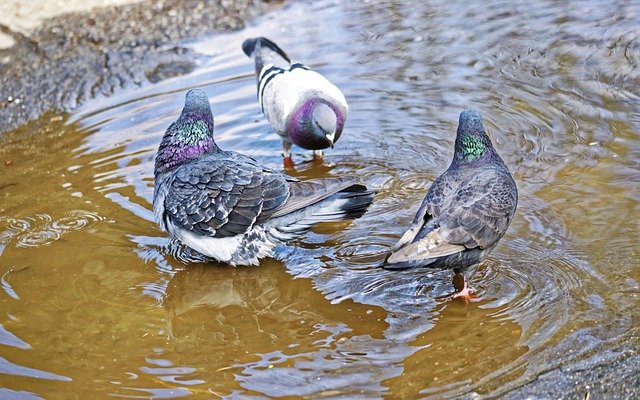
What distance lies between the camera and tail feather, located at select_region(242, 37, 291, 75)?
285 inches

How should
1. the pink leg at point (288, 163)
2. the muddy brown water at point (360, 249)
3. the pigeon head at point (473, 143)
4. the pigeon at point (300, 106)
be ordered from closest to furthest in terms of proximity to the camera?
the muddy brown water at point (360, 249), the pigeon head at point (473, 143), the pigeon at point (300, 106), the pink leg at point (288, 163)

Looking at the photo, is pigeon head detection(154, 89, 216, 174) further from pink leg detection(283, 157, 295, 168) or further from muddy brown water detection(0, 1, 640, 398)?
pink leg detection(283, 157, 295, 168)

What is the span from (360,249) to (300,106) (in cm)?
186

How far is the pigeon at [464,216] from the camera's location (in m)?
3.99

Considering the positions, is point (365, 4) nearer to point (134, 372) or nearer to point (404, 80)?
point (404, 80)

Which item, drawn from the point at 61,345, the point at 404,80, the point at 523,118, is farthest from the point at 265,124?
the point at 61,345

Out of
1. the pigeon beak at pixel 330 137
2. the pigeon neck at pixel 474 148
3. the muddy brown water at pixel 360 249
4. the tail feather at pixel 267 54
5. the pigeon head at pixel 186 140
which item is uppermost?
the tail feather at pixel 267 54

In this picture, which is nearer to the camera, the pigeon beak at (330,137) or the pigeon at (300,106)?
the pigeon beak at (330,137)

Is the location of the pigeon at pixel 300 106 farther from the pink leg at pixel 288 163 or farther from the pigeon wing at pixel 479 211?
the pigeon wing at pixel 479 211

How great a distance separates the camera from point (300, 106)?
251 inches

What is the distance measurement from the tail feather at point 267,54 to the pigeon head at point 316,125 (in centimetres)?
103

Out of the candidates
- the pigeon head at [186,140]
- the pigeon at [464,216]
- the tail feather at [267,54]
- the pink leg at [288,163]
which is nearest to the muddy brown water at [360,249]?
the pink leg at [288,163]

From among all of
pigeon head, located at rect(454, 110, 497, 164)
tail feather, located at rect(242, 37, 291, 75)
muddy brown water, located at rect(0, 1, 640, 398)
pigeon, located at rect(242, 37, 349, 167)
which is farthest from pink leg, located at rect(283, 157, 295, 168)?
pigeon head, located at rect(454, 110, 497, 164)

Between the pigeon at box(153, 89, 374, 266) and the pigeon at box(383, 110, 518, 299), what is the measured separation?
22.6 inches
